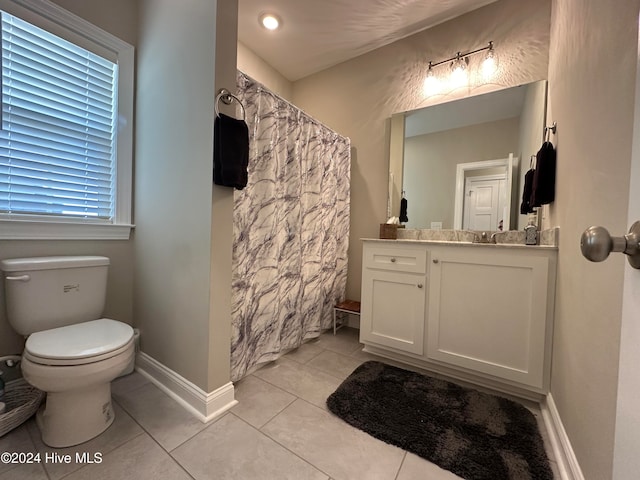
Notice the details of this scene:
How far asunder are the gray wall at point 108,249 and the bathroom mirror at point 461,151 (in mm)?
2019

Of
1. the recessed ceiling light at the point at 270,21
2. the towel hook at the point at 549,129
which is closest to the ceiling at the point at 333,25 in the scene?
the recessed ceiling light at the point at 270,21

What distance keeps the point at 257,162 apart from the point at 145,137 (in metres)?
0.71

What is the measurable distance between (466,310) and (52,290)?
2235mm

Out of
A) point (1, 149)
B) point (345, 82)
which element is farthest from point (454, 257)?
point (1, 149)

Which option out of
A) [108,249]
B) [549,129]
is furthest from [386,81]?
[108,249]

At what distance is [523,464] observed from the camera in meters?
1.07

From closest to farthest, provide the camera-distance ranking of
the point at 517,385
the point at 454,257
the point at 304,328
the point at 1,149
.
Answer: the point at 1,149
the point at 517,385
the point at 454,257
the point at 304,328

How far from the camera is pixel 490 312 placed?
1507 millimetres

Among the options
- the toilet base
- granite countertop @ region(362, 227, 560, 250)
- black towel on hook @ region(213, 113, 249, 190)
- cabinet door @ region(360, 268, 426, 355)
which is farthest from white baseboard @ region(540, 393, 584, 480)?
the toilet base

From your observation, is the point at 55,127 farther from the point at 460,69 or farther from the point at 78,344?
the point at 460,69

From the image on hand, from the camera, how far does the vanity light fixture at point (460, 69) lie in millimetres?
1920

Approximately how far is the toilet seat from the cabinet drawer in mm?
1491

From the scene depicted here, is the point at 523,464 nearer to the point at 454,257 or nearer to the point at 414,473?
the point at 414,473

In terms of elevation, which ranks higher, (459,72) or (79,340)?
(459,72)
